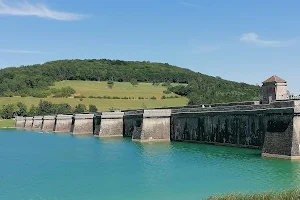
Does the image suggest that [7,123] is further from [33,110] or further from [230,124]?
[230,124]

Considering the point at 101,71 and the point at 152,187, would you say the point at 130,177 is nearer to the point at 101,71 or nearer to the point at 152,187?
the point at 152,187

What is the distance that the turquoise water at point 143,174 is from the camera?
2291 centimetres

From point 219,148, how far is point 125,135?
2316 cm

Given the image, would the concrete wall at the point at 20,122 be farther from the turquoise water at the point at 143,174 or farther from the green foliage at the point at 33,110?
the turquoise water at the point at 143,174

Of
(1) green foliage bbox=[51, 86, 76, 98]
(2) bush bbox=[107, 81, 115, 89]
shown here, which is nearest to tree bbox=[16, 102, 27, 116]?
(1) green foliage bbox=[51, 86, 76, 98]

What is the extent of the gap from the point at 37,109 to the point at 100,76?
37.3 metres

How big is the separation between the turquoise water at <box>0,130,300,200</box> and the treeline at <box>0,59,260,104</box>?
6807cm

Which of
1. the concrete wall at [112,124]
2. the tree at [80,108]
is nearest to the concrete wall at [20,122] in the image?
the tree at [80,108]

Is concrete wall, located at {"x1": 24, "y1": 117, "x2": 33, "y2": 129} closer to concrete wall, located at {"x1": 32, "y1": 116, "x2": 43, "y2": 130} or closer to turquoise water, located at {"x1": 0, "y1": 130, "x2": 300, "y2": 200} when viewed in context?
concrete wall, located at {"x1": 32, "y1": 116, "x2": 43, "y2": 130}

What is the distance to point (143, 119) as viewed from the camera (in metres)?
50.2

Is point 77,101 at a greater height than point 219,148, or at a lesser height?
greater

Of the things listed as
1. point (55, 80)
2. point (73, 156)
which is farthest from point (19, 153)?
point (55, 80)

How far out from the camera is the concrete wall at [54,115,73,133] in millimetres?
79625

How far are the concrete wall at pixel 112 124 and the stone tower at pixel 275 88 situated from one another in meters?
24.8
